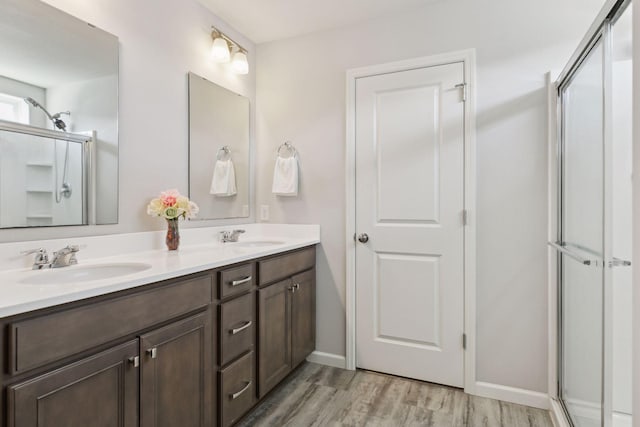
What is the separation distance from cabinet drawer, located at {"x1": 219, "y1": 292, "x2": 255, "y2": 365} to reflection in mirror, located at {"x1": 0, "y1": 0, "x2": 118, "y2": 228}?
2.44 ft

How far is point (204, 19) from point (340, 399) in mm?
2537

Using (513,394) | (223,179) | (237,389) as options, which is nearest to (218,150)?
(223,179)

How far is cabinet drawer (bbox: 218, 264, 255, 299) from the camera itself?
1618 millimetres

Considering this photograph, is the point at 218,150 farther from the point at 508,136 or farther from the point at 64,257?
the point at 508,136

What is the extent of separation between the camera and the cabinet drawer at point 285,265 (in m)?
1.94

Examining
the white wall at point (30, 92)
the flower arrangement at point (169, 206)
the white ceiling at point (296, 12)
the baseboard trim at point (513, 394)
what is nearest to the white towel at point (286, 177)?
the flower arrangement at point (169, 206)

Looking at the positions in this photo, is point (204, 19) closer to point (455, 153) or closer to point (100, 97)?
point (100, 97)

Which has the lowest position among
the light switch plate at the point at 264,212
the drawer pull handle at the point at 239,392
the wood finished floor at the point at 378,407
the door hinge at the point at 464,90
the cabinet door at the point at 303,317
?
the wood finished floor at the point at 378,407

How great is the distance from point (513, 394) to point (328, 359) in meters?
1.18

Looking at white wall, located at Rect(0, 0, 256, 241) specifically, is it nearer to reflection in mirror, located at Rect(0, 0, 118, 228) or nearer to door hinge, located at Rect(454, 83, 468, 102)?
reflection in mirror, located at Rect(0, 0, 118, 228)

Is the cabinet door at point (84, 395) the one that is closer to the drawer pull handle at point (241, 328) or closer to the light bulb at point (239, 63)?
the drawer pull handle at point (241, 328)

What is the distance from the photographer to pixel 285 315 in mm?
2158

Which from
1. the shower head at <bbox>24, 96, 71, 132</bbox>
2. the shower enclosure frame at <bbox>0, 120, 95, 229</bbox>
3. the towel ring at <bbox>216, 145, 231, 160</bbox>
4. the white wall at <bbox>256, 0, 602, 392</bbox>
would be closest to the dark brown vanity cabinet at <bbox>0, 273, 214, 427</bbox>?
the shower enclosure frame at <bbox>0, 120, 95, 229</bbox>

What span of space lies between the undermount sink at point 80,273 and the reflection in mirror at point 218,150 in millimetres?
762
